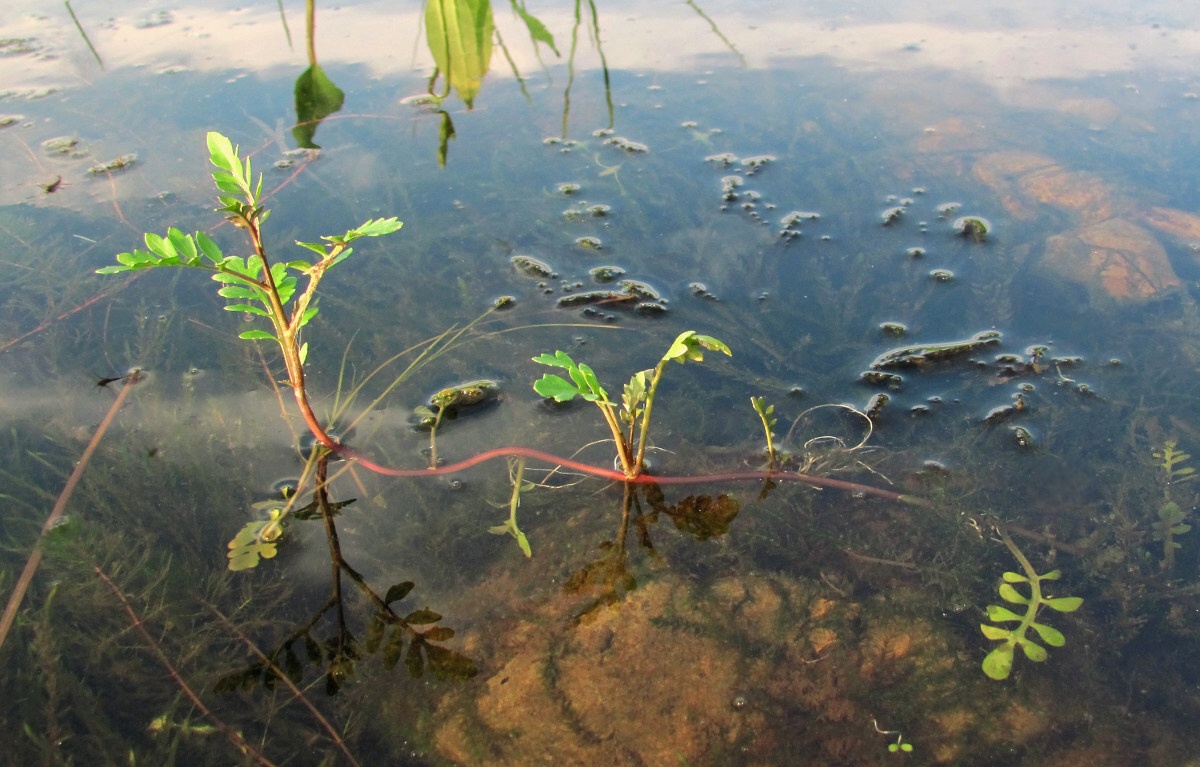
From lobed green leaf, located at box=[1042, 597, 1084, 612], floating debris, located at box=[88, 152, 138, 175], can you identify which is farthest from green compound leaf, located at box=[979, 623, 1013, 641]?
floating debris, located at box=[88, 152, 138, 175]

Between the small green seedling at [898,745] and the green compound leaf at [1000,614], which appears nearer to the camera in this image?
the small green seedling at [898,745]

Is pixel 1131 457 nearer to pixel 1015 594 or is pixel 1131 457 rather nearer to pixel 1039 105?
pixel 1015 594

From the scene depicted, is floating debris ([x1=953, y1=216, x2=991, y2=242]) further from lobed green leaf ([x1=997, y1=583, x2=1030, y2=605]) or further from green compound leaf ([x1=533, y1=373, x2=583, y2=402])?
green compound leaf ([x1=533, y1=373, x2=583, y2=402])

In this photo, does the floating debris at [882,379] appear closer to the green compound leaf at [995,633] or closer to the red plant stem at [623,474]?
the red plant stem at [623,474]

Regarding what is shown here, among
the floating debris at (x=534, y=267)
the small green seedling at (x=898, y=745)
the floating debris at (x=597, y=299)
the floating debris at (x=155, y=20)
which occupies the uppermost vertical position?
the floating debris at (x=155, y=20)

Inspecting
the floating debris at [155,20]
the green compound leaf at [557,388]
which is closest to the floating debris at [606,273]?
the green compound leaf at [557,388]

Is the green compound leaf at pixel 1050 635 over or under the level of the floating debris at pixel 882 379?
under
